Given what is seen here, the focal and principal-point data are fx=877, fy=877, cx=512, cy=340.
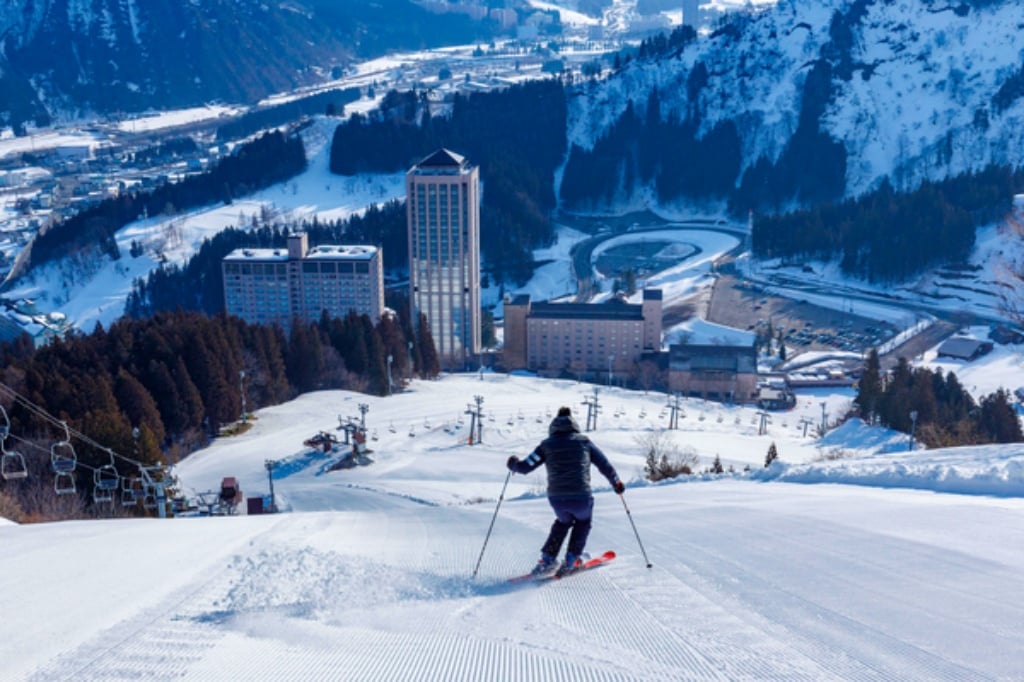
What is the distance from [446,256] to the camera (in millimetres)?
36312

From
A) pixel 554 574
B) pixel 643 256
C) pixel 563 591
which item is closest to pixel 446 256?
pixel 643 256

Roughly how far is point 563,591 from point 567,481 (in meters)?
0.61

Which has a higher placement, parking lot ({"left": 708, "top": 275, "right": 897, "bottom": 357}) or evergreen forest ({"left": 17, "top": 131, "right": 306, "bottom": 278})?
evergreen forest ({"left": 17, "top": 131, "right": 306, "bottom": 278})

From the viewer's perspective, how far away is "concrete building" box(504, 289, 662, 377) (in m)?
32.3

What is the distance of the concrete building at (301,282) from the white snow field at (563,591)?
94.2 feet

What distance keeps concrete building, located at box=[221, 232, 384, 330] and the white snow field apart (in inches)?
1131

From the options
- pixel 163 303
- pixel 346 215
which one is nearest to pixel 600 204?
pixel 346 215

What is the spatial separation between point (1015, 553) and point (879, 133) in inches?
2556

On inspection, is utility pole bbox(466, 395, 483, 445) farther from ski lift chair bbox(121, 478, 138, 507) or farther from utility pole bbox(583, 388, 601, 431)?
ski lift chair bbox(121, 478, 138, 507)

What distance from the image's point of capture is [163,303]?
43344mm

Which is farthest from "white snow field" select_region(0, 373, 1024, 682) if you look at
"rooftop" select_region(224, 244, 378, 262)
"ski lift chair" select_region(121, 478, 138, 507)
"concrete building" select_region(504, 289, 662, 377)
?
"rooftop" select_region(224, 244, 378, 262)

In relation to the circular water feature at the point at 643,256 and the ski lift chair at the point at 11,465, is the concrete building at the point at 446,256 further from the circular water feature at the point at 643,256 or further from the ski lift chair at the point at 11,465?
the ski lift chair at the point at 11,465

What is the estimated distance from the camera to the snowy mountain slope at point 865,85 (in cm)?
5928

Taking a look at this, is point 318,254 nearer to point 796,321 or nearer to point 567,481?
point 796,321
